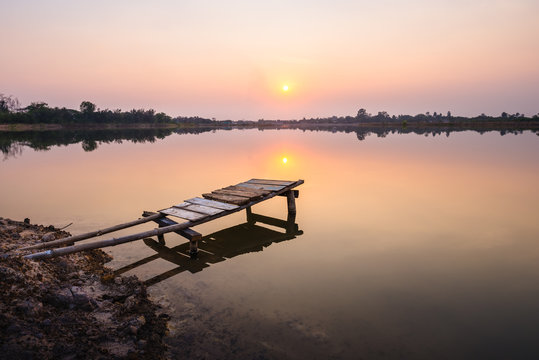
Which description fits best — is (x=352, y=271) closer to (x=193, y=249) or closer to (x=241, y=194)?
(x=193, y=249)

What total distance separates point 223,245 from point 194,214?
1105 millimetres

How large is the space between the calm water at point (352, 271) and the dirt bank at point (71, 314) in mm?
448

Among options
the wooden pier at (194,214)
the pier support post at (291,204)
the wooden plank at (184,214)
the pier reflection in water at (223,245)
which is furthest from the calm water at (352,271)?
the wooden plank at (184,214)

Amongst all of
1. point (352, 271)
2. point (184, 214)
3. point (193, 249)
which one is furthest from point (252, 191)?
point (352, 271)

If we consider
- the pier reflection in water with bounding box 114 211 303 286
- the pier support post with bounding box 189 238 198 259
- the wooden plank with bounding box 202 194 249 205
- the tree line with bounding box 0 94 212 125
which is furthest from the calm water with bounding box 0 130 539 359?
the tree line with bounding box 0 94 212 125

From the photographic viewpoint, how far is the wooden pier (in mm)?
5966

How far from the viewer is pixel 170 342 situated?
4.19 metres

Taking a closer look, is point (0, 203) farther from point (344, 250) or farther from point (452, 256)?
point (452, 256)

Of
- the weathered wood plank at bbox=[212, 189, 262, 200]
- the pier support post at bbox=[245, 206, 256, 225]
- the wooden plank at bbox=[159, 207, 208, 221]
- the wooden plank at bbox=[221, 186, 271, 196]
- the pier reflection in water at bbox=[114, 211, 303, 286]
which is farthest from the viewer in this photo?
the pier support post at bbox=[245, 206, 256, 225]

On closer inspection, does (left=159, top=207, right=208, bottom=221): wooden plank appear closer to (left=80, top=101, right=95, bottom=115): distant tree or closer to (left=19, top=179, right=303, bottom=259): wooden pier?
(left=19, top=179, right=303, bottom=259): wooden pier

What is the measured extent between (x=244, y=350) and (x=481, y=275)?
4.98m

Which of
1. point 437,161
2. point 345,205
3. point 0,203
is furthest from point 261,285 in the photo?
point 437,161

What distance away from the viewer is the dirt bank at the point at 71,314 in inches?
135

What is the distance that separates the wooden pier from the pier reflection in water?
27 cm
